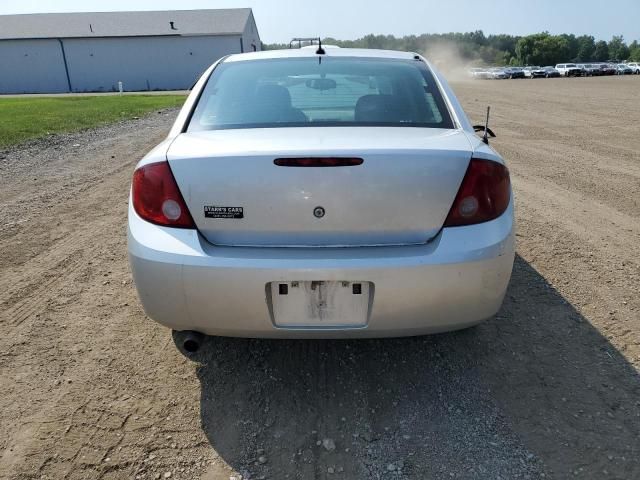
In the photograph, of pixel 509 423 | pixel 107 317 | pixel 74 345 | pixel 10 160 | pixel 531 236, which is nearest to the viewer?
pixel 509 423

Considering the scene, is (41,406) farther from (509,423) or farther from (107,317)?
(509,423)

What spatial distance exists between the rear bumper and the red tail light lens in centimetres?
4

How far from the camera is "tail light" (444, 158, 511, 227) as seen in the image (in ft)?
6.85

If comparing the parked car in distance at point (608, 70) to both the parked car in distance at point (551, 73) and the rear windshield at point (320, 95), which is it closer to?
the parked car in distance at point (551, 73)

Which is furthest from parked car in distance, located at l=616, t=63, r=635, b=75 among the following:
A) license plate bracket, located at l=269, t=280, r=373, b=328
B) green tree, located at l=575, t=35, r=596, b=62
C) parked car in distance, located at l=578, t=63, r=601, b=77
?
license plate bracket, located at l=269, t=280, r=373, b=328

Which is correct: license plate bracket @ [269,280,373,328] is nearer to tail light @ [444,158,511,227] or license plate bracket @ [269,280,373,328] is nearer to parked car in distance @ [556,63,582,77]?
tail light @ [444,158,511,227]

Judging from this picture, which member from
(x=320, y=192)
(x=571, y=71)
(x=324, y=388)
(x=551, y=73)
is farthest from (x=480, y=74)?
(x=320, y=192)

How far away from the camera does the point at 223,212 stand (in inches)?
80.7

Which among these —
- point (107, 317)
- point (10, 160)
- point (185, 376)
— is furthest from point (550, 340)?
point (10, 160)

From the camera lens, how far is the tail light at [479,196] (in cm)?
209

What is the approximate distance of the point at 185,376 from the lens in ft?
8.48

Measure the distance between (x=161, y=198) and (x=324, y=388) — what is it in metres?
1.22

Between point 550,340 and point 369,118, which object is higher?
point 369,118

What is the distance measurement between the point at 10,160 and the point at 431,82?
26.0 ft
